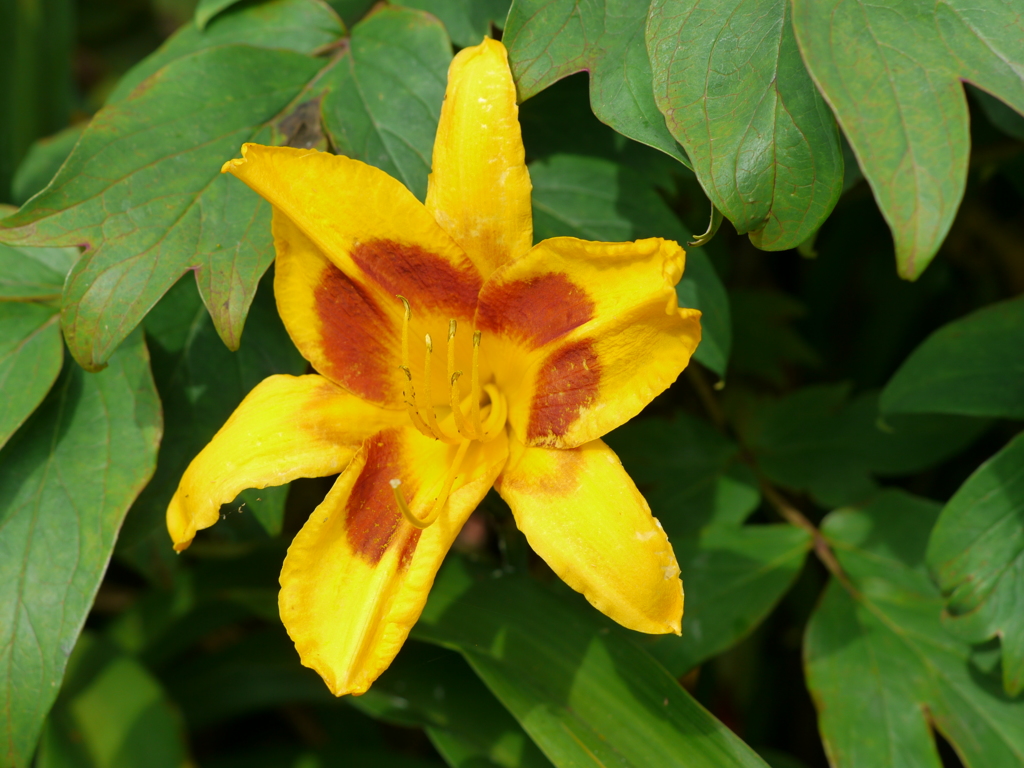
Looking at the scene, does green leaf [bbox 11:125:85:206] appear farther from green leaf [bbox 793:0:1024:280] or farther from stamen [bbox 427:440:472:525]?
green leaf [bbox 793:0:1024:280]

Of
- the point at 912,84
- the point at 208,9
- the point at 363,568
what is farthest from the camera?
the point at 208,9

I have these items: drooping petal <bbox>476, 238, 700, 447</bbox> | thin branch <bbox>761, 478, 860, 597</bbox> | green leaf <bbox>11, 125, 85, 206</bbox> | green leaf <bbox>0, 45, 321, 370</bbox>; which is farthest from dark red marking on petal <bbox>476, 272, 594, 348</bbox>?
green leaf <bbox>11, 125, 85, 206</bbox>

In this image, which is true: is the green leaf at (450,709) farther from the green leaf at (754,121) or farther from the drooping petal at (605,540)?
the green leaf at (754,121)

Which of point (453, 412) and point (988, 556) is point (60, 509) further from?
point (988, 556)

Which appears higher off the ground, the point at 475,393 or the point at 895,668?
the point at 475,393

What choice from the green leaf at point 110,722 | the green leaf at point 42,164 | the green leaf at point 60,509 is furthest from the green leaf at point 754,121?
the green leaf at point 110,722

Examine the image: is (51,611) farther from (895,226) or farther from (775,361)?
(775,361)

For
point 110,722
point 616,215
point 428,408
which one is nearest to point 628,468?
point 616,215

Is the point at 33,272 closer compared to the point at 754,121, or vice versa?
the point at 754,121
